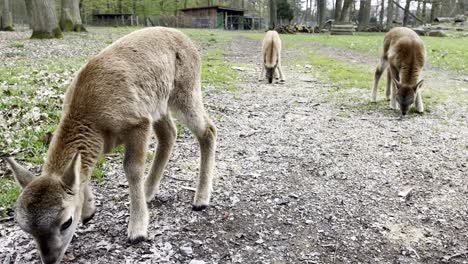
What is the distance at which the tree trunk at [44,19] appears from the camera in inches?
898

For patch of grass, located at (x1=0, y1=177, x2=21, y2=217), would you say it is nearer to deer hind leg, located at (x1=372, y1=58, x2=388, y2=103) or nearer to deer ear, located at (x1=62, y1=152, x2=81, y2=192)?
deer ear, located at (x1=62, y1=152, x2=81, y2=192)

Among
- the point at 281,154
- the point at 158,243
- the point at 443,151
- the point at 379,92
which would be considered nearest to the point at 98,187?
the point at 158,243

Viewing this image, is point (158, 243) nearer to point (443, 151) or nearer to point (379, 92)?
point (443, 151)

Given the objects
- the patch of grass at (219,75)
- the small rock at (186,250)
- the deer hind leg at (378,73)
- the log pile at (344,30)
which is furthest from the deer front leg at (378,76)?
the log pile at (344,30)

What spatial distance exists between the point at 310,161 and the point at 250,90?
641 cm

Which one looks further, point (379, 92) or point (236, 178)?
point (379, 92)

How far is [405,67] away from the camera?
373 inches

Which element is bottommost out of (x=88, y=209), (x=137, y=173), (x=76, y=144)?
(x=88, y=209)

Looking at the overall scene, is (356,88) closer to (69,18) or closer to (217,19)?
(69,18)

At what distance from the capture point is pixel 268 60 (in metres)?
14.4

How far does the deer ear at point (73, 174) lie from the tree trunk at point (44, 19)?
2290cm

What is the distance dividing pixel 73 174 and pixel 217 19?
71834 mm

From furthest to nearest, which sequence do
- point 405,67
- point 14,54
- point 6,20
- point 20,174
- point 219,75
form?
1. point 6,20
2. point 14,54
3. point 219,75
4. point 405,67
5. point 20,174

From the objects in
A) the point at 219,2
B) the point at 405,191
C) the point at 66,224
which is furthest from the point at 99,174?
the point at 219,2
